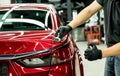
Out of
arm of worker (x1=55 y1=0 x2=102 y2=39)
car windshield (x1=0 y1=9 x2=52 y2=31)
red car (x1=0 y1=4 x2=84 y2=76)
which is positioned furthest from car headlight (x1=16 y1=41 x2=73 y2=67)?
car windshield (x1=0 y1=9 x2=52 y2=31)

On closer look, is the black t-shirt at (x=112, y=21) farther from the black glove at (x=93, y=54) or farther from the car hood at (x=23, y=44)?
the car hood at (x=23, y=44)

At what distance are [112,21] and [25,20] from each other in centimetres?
140

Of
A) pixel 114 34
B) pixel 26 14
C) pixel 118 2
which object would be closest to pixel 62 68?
pixel 114 34

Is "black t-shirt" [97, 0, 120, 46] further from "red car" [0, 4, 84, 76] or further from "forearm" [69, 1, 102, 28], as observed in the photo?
"red car" [0, 4, 84, 76]

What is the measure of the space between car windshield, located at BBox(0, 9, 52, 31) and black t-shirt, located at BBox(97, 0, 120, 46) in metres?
1.00

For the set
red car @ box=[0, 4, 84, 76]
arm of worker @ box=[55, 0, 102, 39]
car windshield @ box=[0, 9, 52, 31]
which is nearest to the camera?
red car @ box=[0, 4, 84, 76]

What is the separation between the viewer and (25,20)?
11.4ft

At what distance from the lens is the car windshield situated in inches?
131

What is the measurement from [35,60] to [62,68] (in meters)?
0.22

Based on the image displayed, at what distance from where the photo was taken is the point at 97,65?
18.2 ft

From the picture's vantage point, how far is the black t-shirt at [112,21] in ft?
7.48

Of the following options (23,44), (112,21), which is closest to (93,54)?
(112,21)

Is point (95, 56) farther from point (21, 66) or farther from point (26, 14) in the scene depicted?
point (26, 14)

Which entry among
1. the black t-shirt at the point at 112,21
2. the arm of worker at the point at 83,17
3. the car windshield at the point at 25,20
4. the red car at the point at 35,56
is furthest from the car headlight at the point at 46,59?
the car windshield at the point at 25,20
